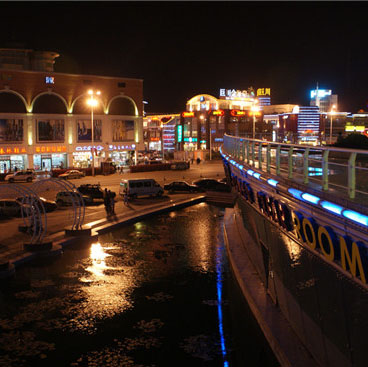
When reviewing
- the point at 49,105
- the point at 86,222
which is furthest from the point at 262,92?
the point at 86,222

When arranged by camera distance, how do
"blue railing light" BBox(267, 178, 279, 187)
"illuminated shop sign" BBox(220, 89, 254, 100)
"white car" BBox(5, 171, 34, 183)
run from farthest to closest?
"illuminated shop sign" BBox(220, 89, 254, 100) → "white car" BBox(5, 171, 34, 183) → "blue railing light" BBox(267, 178, 279, 187)

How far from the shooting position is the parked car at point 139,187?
110ft

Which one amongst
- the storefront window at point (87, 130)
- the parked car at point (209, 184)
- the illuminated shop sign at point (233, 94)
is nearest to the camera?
the parked car at point (209, 184)

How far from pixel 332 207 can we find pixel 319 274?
247cm

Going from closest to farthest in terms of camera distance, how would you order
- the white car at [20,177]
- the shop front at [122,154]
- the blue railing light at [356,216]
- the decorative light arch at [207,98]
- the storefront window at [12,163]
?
the blue railing light at [356,216]
the white car at [20,177]
the storefront window at [12,163]
the shop front at [122,154]
the decorative light arch at [207,98]

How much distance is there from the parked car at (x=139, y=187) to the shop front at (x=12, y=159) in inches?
810

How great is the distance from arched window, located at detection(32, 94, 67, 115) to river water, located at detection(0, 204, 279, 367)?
114ft

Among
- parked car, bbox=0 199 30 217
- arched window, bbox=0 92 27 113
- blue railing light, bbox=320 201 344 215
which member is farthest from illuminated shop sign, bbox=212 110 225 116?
blue railing light, bbox=320 201 344 215

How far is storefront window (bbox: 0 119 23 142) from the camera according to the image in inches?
1930

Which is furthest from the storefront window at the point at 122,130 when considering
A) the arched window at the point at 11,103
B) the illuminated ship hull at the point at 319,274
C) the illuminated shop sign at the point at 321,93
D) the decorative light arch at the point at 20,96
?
the illuminated shop sign at the point at 321,93

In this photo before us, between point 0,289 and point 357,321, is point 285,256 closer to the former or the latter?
point 357,321

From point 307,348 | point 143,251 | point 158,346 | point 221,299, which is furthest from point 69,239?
point 307,348

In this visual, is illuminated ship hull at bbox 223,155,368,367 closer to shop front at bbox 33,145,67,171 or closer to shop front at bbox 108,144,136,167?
shop front at bbox 33,145,67,171

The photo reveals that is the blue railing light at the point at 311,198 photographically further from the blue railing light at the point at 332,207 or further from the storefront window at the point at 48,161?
the storefront window at the point at 48,161
